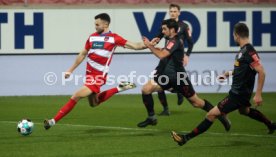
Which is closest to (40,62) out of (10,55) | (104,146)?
(10,55)

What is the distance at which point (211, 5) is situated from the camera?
18.4m

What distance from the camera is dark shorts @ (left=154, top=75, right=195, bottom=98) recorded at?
1162 cm

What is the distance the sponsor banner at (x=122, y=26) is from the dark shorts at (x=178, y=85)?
6.23 metres

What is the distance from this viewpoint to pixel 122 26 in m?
18.0

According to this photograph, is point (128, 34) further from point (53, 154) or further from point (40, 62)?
point (53, 154)

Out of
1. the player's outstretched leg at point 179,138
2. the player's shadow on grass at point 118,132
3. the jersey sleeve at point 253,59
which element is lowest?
the player's shadow on grass at point 118,132

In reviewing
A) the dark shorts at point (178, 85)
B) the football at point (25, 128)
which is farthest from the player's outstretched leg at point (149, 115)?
the football at point (25, 128)

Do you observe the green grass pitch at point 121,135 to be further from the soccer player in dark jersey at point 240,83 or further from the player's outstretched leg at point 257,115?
the soccer player in dark jersey at point 240,83

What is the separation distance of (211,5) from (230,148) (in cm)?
857

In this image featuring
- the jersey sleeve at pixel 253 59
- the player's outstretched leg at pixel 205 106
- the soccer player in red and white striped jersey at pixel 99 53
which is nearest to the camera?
the jersey sleeve at pixel 253 59

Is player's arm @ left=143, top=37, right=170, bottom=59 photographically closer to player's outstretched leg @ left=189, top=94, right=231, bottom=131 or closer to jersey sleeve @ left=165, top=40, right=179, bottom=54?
jersey sleeve @ left=165, top=40, right=179, bottom=54

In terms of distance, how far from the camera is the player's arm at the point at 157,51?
1055 cm

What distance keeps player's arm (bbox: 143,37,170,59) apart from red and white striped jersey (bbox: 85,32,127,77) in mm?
1322

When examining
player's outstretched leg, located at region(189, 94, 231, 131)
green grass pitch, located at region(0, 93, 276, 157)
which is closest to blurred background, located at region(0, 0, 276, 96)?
green grass pitch, located at region(0, 93, 276, 157)
